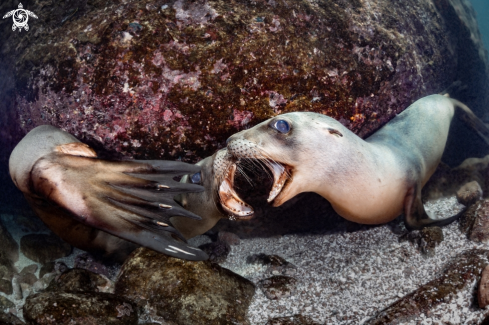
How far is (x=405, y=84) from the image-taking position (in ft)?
11.4

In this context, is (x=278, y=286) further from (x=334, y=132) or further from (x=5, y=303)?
(x=5, y=303)

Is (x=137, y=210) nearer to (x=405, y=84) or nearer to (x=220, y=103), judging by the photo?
(x=220, y=103)

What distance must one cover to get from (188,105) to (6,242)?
229cm

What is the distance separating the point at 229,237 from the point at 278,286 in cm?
105

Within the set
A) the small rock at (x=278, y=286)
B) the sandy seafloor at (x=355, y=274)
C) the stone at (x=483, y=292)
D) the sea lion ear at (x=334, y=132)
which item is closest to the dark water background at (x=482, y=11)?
the sandy seafloor at (x=355, y=274)

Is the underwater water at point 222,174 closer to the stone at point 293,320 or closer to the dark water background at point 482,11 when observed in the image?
the stone at point 293,320

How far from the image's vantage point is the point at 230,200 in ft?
7.57

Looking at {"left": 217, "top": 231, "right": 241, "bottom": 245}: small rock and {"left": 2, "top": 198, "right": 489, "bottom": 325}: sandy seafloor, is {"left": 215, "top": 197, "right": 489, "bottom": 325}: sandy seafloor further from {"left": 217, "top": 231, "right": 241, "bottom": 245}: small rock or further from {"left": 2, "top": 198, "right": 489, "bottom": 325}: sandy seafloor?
{"left": 217, "top": 231, "right": 241, "bottom": 245}: small rock

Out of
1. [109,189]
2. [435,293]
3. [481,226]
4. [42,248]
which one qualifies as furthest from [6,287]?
[481,226]

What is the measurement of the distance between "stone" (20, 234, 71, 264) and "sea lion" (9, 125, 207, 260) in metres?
0.89

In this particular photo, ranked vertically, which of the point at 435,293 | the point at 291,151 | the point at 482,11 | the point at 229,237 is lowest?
the point at 482,11

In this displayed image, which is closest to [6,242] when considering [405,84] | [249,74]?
[249,74]

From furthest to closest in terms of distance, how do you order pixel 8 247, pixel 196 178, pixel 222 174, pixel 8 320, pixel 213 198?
pixel 8 247 → pixel 196 178 → pixel 213 198 → pixel 222 174 → pixel 8 320

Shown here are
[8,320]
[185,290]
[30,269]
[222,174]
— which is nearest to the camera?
[8,320]
